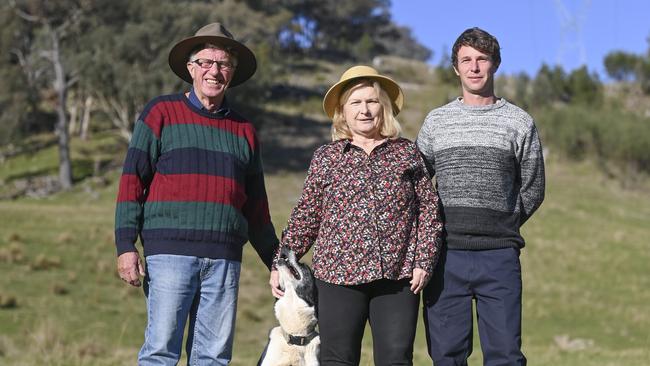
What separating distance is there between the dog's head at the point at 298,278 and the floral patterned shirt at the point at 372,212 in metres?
0.09

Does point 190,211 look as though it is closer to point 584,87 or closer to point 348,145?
point 348,145

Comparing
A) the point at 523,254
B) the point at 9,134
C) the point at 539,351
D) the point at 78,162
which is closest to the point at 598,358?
the point at 539,351

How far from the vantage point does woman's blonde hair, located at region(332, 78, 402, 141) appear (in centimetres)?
453

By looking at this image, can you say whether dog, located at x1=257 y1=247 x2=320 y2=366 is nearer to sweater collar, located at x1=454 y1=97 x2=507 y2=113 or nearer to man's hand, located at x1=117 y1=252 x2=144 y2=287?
man's hand, located at x1=117 y1=252 x2=144 y2=287

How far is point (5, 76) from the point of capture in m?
32.8

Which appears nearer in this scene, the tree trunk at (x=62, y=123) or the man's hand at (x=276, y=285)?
the man's hand at (x=276, y=285)

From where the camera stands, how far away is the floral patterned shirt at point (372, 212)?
14.2 feet

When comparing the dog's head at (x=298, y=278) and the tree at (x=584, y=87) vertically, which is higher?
the tree at (x=584, y=87)

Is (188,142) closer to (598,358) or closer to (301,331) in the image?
(301,331)

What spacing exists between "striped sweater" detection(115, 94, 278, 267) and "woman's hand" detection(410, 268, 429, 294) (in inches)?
39.6

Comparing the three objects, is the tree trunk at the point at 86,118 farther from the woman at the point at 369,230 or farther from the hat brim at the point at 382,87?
the woman at the point at 369,230

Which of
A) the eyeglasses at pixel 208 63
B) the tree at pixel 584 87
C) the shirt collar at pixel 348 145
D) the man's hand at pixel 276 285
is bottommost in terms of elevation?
the man's hand at pixel 276 285

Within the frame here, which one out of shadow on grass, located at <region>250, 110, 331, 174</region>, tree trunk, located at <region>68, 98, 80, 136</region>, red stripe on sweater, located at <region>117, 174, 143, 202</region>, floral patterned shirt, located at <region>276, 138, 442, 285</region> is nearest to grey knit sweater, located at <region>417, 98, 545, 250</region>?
floral patterned shirt, located at <region>276, 138, 442, 285</region>

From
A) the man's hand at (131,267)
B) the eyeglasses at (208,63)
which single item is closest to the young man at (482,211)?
the eyeglasses at (208,63)
